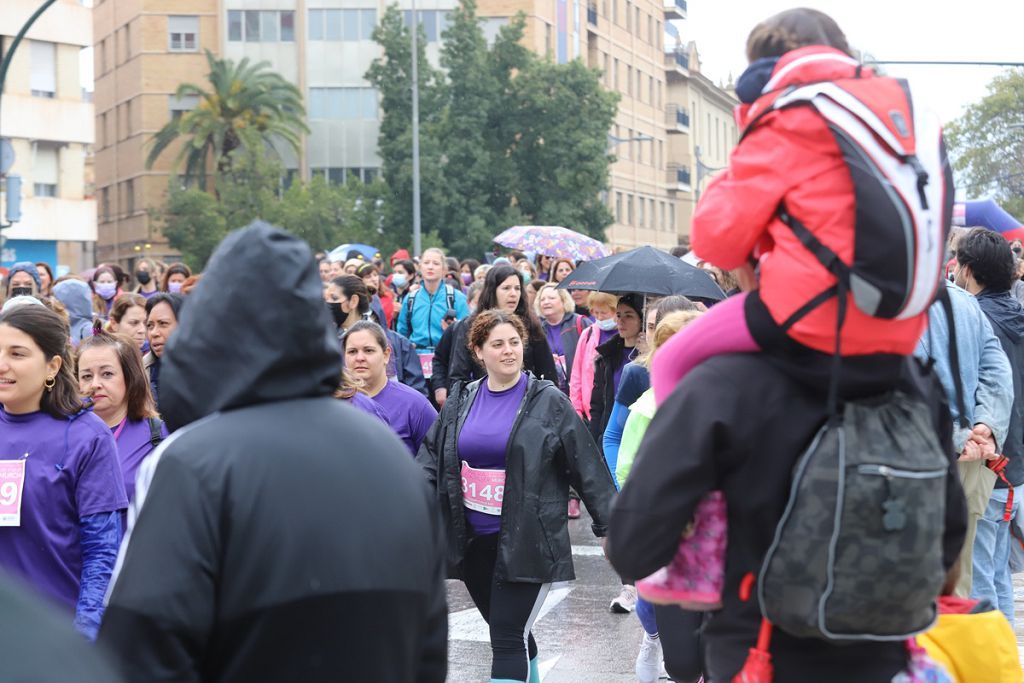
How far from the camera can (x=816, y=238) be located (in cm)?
299

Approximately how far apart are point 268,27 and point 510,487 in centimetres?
6127

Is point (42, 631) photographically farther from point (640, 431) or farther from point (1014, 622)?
point (1014, 622)

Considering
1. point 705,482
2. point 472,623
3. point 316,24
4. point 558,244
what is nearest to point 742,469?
point 705,482

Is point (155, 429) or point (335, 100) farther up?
point (335, 100)

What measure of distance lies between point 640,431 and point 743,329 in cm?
332

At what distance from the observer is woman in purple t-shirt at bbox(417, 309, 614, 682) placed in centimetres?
660

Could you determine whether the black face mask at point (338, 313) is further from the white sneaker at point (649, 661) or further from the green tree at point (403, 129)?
the green tree at point (403, 129)

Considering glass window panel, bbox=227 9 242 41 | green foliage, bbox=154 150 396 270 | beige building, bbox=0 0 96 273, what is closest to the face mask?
green foliage, bbox=154 150 396 270

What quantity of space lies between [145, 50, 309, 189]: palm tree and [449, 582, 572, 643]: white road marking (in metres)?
48.7

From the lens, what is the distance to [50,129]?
51.0 metres

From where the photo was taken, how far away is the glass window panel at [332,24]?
214ft

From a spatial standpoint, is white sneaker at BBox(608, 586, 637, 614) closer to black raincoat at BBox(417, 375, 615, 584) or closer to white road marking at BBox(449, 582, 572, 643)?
white road marking at BBox(449, 582, 572, 643)

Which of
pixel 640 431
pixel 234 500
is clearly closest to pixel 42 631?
pixel 234 500

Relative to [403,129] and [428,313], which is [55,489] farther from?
[403,129]
